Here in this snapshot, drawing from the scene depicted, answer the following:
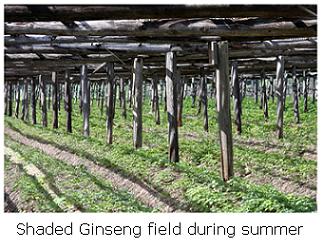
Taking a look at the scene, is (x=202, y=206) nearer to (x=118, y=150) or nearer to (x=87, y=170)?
(x=87, y=170)

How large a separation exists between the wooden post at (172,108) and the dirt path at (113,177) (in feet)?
5.10

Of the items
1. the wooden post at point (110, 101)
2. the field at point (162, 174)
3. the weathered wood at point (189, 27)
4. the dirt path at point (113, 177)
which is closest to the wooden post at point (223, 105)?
the field at point (162, 174)

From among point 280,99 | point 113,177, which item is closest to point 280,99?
point 280,99

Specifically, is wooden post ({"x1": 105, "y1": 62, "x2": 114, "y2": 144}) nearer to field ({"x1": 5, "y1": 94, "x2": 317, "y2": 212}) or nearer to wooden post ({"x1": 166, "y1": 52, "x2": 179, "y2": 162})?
field ({"x1": 5, "y1": 94, "x2": 317, "y2": 212})

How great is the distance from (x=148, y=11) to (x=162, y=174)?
4.56 meters

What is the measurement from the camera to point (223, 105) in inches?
324

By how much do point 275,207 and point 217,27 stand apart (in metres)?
2.75

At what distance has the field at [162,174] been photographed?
707cm

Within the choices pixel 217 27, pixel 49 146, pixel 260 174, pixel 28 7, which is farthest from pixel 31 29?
pixel 49 146

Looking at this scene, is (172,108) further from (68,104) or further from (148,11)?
(68,104)

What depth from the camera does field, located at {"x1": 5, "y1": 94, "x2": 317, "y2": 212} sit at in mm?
7066

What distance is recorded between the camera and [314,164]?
31.5 feet

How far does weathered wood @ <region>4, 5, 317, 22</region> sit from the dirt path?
3.41 metres

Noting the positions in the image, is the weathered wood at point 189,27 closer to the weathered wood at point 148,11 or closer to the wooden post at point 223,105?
the weathered wood at point 148,11
